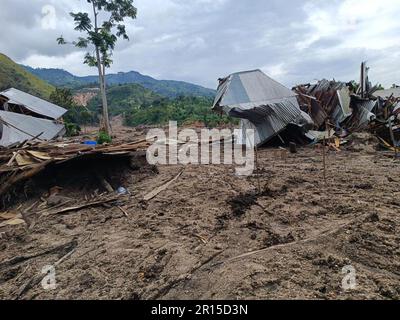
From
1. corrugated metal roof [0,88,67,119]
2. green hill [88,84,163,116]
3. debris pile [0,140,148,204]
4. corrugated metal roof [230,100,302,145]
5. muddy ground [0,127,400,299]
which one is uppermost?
green hill [88,84,163,116]

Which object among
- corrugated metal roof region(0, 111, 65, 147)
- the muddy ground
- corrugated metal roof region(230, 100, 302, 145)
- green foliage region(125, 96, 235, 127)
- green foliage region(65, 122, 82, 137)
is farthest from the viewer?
green foliage region(125, 96, 235, 127)

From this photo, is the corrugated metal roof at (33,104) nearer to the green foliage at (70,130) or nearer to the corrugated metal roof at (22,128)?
the green foliage at (70,130)

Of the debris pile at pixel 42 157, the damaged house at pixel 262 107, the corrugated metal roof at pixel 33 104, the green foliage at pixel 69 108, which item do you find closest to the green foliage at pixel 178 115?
the green foliage at pixel 69 108

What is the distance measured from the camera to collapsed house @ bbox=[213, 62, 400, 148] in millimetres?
10023

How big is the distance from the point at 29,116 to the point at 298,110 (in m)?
11.0

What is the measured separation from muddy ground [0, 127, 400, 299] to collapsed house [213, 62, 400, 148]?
4182 millimetres

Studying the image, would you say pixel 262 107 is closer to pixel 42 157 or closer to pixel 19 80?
pixel 42 157

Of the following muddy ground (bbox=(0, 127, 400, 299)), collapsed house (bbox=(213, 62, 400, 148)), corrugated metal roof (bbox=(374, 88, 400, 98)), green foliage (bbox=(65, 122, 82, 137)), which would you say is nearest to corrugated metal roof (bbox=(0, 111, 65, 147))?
green foliage (bbox=(65, 122, 82, 137))

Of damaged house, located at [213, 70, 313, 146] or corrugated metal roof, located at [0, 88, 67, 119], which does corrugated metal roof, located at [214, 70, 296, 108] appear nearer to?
damaged house, located at [213, 70, 313, 146]

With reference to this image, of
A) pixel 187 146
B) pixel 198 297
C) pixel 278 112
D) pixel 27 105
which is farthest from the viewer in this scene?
pixel 27 105

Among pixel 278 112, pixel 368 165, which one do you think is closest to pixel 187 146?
pixel 278 112

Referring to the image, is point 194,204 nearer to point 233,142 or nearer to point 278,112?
point 278,112

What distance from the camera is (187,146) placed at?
11258 millimetres

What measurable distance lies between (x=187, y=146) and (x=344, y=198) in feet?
23.5
